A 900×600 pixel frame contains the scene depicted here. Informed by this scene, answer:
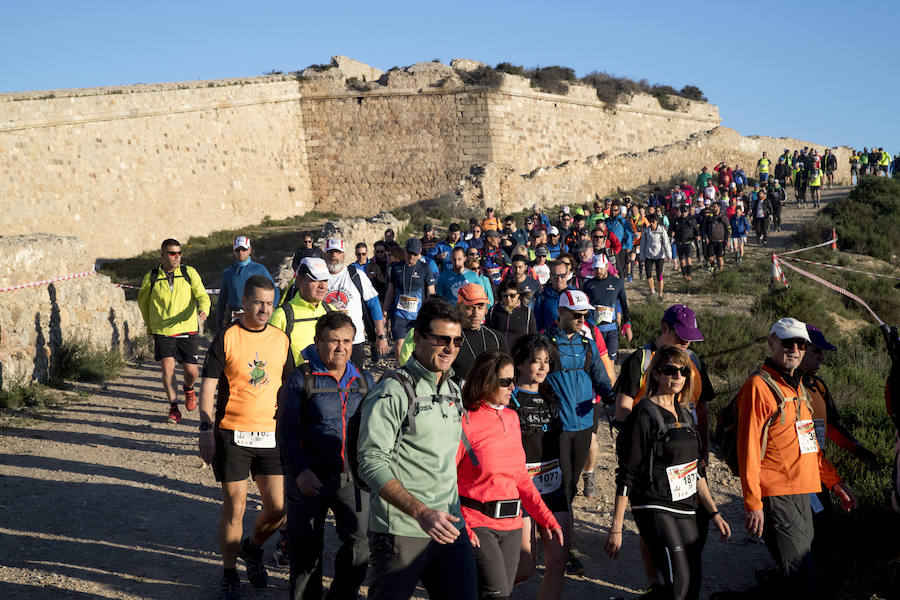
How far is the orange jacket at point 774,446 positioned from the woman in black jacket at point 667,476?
266mm

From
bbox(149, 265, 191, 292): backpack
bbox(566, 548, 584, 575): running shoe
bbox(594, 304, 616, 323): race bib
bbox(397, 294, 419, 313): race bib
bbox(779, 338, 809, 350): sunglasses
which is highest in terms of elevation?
bbox(149, 265, 191, 292): backpack

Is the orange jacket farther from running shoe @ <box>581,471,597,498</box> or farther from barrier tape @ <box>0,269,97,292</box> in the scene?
barrier tape @ <box>0,269,97,292</box>

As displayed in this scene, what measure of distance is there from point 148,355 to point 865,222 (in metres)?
22.3

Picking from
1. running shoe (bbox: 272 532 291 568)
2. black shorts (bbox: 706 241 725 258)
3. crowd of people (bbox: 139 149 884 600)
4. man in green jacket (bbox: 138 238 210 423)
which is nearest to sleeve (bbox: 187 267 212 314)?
man in green jacket (bbox: 138 238 210 423)

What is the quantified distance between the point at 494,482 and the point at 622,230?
45.5 ft

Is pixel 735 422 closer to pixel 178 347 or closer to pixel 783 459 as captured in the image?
pixel 783 459

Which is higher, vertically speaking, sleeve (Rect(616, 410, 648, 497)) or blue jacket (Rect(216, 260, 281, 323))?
blue jacket (Rect(216, 260, 281, 323))

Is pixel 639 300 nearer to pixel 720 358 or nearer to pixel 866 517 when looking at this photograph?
pixel 720 358

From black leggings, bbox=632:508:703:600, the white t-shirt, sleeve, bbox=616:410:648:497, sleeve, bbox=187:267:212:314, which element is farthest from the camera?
sleeve, bbox=187:267:212:314

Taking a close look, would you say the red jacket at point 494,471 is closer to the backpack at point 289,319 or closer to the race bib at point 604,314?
the backpack at point 289,319

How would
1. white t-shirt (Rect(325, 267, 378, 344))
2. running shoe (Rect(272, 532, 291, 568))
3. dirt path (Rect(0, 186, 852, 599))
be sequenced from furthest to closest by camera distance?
white t-shirt (Rect(325, 267, 378, 344)), running shoe (Rect(272, 532, 291, 568)), dirt path (Rect(0, 186, 852, 599))

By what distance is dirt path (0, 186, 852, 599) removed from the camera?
5.33 m

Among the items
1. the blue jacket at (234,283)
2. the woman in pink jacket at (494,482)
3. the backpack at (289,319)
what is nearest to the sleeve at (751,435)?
the woman in pink jacket at (494,482)

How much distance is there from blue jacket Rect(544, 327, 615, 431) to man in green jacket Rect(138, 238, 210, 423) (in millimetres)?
4463
